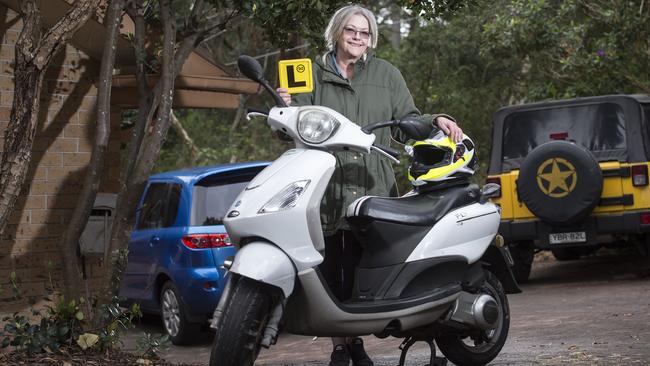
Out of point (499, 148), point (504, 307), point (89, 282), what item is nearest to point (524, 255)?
point (499, 148)

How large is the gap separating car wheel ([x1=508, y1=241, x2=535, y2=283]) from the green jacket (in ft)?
22.2

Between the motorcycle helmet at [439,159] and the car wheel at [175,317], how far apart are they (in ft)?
13.9

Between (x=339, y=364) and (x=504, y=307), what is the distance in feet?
3.46

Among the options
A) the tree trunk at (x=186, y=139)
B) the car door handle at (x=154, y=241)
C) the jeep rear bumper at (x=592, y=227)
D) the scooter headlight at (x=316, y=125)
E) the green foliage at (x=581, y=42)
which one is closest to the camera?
the scooter headlight at (x=316, y=125)

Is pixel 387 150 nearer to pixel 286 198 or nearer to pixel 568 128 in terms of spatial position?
pixel 286 198

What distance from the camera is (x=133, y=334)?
37.7ft

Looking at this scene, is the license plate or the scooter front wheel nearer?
the scooter front wheel

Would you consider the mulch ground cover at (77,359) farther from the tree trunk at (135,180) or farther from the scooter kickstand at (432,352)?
the scooter kickstand at (432,352)

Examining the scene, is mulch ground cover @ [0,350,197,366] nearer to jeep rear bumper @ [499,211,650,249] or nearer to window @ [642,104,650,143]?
jeep rear bumper @ [499,211,650,249]

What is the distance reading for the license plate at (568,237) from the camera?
1245 cm

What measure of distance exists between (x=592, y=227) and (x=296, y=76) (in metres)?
7.04

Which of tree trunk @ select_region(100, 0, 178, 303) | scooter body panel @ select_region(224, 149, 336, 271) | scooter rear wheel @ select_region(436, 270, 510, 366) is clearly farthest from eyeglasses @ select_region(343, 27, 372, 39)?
tree trunk @ select_region(100, 0, 178, 303)

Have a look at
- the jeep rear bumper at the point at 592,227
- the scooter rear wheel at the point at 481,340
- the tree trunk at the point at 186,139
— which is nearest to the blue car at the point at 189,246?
the scooter rear wheel at the point at 481,340

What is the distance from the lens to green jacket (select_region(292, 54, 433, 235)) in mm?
6461
